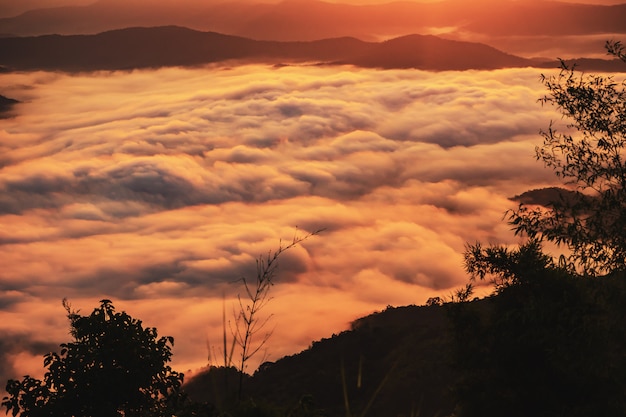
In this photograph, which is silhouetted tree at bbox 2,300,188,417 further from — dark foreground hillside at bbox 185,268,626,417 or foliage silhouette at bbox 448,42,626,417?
foliage silhouette at bbox 448,42,626,417

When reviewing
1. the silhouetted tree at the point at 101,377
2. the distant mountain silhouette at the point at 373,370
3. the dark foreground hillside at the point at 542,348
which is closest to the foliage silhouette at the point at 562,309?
the dark foreground hillside at the point at 542,348

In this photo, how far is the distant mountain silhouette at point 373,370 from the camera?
8212 cm

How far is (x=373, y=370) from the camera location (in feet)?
339

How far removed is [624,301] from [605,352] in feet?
5.24

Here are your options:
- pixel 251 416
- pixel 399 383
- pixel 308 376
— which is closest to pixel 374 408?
pixel 399 383

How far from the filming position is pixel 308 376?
339 ft

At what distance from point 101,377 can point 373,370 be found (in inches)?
3426

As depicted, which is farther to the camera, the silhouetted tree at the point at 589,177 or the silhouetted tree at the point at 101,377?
the silhouetted tree at the point at 589,177

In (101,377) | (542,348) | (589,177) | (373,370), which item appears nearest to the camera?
(101,377)

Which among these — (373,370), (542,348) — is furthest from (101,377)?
(373,370)

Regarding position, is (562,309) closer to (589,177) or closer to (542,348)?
(542,348)

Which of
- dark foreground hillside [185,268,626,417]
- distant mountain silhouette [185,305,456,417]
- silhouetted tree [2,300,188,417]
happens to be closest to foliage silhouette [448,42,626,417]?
dark foreground hillside [185,268,626,417]

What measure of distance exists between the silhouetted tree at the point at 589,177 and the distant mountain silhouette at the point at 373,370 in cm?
5294

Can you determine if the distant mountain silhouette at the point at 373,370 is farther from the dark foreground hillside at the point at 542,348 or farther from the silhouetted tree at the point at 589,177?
the dark foreground hillside at the point at 542,348
